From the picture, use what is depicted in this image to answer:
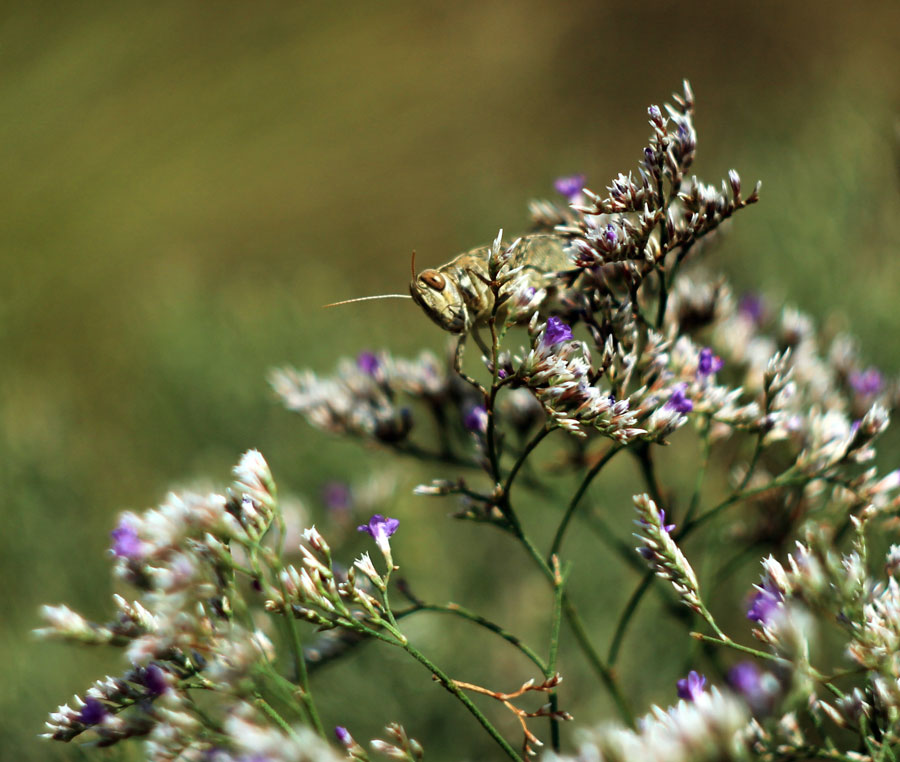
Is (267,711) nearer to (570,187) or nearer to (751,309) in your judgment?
(570,187)

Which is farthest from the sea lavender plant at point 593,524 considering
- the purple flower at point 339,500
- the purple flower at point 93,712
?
the purple flower at point 339,500

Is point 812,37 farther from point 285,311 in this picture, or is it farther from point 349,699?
point 349,699

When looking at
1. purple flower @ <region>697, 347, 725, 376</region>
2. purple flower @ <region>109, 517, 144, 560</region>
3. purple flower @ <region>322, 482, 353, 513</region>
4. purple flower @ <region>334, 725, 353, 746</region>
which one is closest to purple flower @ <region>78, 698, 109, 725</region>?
purple flower @ <region>109, 517, 144, 560</region>

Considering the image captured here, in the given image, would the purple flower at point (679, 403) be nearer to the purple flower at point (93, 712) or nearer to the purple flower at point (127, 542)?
the purple flower at point (127, 542)

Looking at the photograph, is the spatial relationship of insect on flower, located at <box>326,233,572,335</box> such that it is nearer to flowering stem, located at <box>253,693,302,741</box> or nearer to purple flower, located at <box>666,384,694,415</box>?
purple flower, located at <box>666,384,694,415</box>

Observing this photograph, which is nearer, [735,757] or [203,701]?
[735,757]

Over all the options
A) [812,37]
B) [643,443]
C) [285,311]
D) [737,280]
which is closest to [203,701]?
[643,443]
